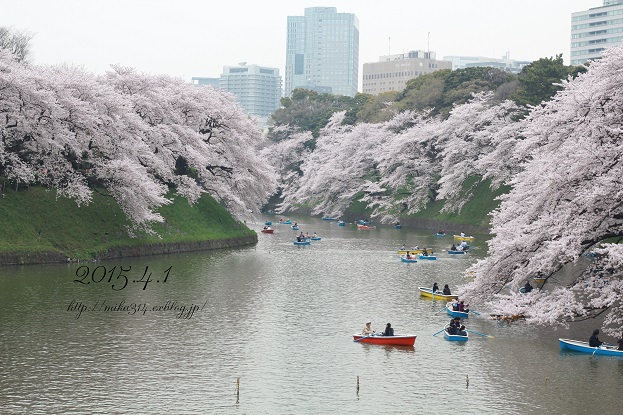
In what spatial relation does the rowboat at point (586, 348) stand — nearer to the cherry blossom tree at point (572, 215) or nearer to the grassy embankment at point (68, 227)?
the cherry blossom tree at point (572, 215)

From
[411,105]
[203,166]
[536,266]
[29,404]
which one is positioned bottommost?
[29,404]

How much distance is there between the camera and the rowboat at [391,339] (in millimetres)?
34031

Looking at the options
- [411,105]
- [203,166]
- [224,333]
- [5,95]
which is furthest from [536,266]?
[411,105]

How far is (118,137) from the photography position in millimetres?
59906

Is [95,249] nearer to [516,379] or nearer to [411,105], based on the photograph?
[516,379]

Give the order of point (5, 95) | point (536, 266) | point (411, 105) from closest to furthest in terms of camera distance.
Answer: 1. point (536, 266)
2. point (5, 95)
3. point (411, 105)

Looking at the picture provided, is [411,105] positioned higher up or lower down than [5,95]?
higher up

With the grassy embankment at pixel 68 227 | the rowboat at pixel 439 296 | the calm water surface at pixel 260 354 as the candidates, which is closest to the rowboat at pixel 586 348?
the calm water surface at pixel 260 354

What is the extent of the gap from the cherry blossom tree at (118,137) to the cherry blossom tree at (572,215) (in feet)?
99.9

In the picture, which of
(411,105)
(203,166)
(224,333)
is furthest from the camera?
(411,105)

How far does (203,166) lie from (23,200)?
62.2ft

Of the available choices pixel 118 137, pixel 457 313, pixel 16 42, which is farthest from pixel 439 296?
pixel 16 42

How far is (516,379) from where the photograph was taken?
95.9ft

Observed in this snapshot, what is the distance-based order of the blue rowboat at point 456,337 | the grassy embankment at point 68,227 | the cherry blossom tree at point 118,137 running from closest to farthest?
the blue rowboat at point 456,337 < the grassy embankment at point 68,227 < the cherry blossom tree at point 118,137
